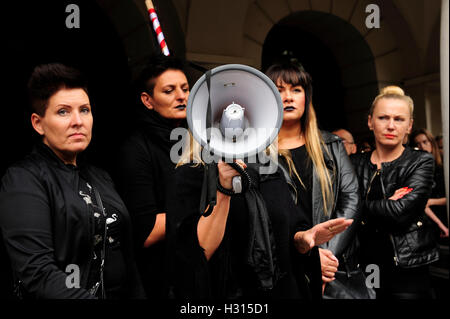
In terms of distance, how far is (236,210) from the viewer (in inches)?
72.6

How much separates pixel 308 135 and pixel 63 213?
4.33 feet

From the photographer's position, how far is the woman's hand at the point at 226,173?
163 cm

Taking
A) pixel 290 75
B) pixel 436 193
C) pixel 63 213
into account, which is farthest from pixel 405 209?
pixel 436 193

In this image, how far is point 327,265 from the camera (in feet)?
6.98

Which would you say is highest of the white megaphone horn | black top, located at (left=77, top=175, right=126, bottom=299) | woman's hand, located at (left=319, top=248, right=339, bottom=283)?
the white megaphone horn

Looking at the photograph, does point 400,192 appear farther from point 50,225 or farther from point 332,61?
point 332,61

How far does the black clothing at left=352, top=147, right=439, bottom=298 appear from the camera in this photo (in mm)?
2520

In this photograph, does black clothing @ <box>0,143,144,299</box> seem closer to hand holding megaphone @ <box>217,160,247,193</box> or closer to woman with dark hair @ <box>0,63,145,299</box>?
woman with dark hair @ <box>0,63,145,299</box>

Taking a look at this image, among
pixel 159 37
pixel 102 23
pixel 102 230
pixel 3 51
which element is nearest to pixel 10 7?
pixel 3 51

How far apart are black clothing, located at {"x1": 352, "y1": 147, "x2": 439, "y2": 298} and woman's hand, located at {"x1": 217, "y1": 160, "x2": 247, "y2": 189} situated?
121 cm
